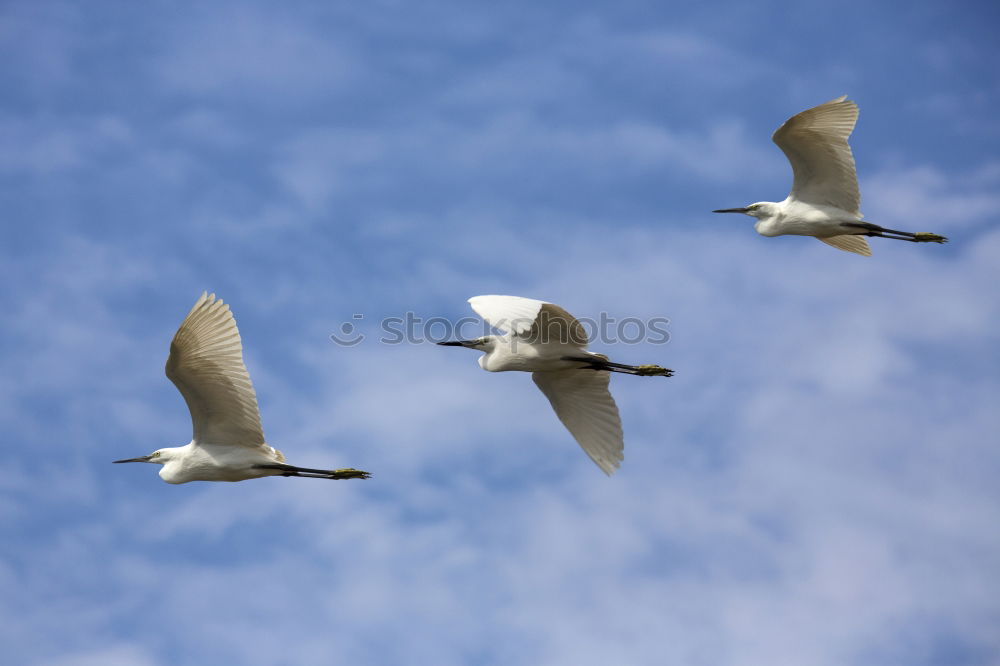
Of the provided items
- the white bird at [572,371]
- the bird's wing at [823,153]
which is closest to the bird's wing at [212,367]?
the white bird at [572,371]

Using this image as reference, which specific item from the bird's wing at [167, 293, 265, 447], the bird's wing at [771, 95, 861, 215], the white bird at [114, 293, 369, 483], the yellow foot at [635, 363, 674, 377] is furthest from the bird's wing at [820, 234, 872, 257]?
the bird's wing at [167, 293, 265, 447]

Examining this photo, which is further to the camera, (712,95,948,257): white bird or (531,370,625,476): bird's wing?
(712,95,948,257): white bird

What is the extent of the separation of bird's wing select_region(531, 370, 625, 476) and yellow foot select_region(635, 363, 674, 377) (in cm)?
41

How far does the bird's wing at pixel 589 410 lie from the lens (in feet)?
49.8

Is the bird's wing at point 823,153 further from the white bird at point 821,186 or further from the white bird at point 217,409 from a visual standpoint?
the white bird at point 217,409

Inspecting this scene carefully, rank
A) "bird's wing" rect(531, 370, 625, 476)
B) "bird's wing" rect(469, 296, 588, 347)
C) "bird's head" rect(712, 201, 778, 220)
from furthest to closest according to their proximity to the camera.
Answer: "bird's head" rect(712, 201, 778, 220)
"bird's wing" rect(531, 370, 625, 476)
"bird's wing" rect(469, 296, 588, 347)

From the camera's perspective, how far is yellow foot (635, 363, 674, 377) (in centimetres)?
1542

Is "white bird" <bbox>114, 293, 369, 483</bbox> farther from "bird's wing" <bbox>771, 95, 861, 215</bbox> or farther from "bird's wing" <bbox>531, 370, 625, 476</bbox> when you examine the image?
"bird's wing" <bbox>771, 95, 861, 215</bbox>

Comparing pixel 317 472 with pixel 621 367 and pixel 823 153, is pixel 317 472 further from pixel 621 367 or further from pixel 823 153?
pixel 823 153

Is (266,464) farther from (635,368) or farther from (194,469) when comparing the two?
(635,368)

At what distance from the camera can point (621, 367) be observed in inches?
600

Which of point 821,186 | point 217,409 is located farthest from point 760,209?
point 217,409

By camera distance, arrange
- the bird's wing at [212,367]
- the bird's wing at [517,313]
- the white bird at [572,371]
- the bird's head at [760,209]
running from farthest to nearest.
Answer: the bird's head at [760,209] < the white bird at [572,371] < the bird's wing at [212,367] < the bird's wing at [517,313]

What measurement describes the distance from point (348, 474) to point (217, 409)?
5.95 feet
